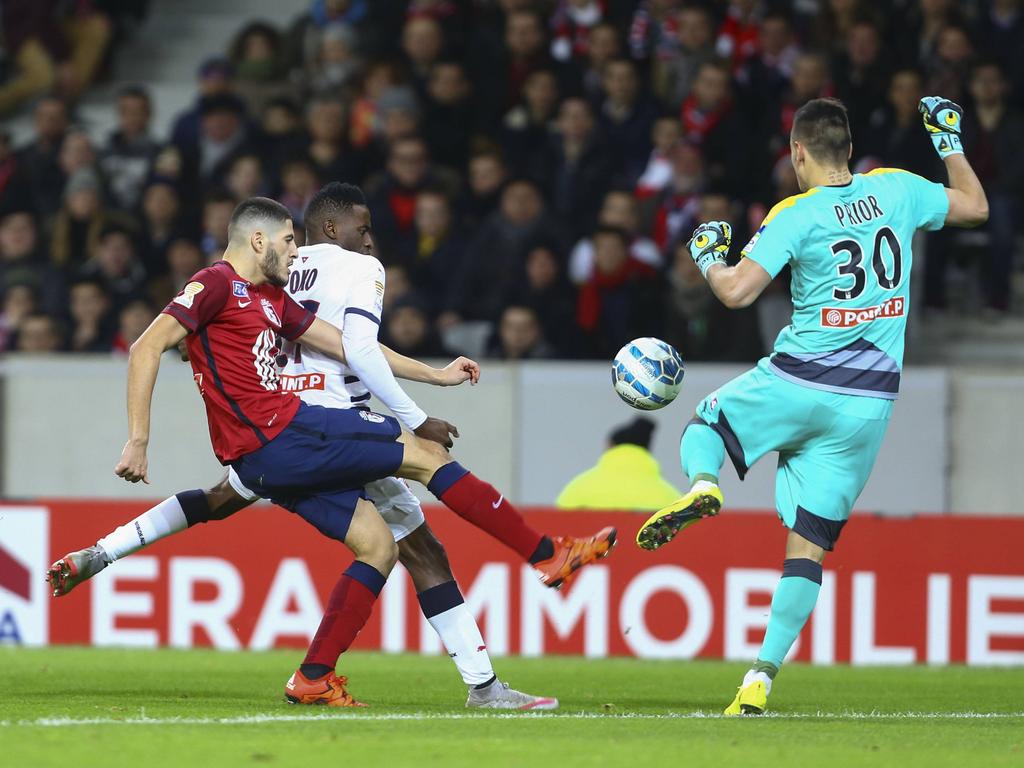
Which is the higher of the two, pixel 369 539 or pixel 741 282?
pixel 741 282

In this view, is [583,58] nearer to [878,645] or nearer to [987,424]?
[987,424]

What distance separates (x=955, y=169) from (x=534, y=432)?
17.7 feet

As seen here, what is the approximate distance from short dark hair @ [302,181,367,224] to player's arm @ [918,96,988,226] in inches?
91.7

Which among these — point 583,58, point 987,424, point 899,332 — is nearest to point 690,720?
point 899,332

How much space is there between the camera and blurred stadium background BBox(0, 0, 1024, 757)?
10.7 meters

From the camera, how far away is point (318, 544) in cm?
1091

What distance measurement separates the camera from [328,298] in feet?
23.6

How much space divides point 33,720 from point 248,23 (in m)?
11.6

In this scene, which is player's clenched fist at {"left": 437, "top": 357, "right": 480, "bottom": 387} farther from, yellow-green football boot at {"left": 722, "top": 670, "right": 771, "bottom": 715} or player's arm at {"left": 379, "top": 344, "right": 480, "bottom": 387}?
yellow-green football boot at {"left": 722, "top": 670, "right": 771, "bottom": 715}

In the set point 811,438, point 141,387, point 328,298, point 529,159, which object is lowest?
point 811,438

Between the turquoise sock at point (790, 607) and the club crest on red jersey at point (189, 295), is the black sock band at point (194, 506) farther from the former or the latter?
the turquoise sock at point (790, 607)

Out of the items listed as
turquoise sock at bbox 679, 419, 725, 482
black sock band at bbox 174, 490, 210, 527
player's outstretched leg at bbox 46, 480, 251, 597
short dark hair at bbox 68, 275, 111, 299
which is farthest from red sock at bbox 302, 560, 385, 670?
short dark hair at bbox 68, 275, 111, 299

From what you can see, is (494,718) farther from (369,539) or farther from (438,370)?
(438,370)

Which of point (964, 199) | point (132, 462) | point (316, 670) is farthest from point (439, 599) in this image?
point (964, 199)
